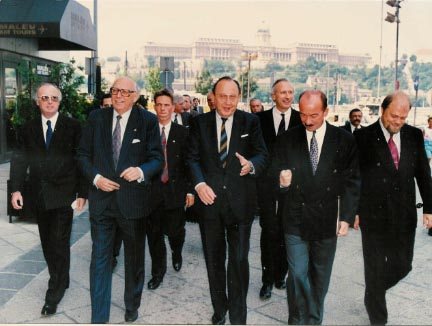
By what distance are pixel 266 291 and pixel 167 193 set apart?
135 cm

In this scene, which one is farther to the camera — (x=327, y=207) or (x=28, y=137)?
(x=28, y=137)

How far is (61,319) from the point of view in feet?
13.5

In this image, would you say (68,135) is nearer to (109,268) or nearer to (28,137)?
(28,137)

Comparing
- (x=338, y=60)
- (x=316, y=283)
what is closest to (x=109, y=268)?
(x=316, y=283)

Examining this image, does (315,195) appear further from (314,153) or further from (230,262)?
(230,262)

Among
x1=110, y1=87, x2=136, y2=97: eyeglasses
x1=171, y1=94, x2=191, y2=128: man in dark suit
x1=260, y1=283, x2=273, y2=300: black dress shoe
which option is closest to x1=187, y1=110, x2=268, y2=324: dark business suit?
x1=110, y1=87, x2=136, y2=97: eyeglasses

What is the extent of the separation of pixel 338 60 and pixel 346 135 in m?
135

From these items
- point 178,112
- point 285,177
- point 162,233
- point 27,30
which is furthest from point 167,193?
point 27,30

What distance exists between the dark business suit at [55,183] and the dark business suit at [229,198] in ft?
3.54

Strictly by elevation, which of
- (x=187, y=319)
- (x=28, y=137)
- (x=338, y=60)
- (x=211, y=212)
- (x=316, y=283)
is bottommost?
(x=187, y=319)

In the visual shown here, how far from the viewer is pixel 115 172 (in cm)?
389

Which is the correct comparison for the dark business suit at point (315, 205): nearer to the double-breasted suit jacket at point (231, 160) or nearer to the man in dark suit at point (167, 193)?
the double-breasted suit jacket at point (231, 160)

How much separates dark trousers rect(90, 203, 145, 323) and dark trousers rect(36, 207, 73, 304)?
1.68 feet

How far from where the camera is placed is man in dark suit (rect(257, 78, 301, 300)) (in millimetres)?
4773
